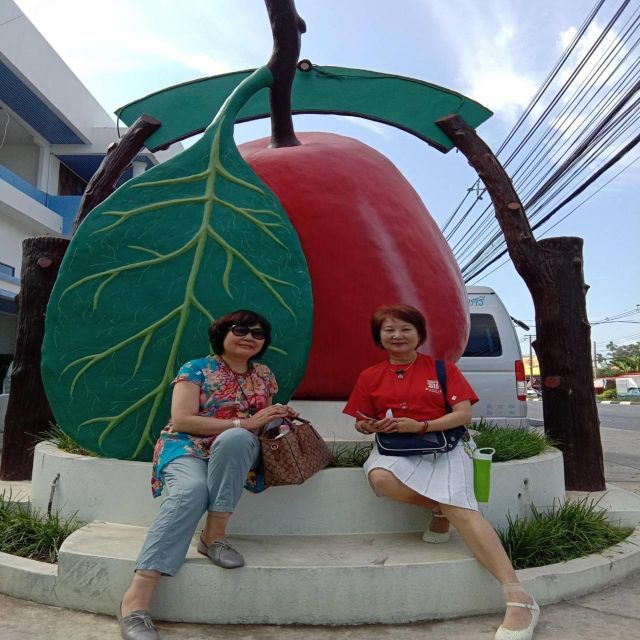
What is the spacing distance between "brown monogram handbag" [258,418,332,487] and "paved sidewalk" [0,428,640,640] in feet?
1.24

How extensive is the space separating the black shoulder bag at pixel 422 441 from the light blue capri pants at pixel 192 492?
0.45 metres

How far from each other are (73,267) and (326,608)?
154 cm

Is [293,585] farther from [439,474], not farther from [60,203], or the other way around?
[60,203]

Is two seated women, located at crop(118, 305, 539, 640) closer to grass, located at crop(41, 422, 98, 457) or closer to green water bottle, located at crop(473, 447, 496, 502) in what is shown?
green water bottle, located at crop(473, 447, 496, 502)

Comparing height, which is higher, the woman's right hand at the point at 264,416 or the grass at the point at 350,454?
the woman's right hand at the point at 264,416

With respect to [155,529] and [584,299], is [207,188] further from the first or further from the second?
[584,299]

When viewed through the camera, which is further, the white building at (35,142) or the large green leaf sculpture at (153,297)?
the white building at (35,142)

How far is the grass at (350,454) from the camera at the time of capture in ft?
8.00

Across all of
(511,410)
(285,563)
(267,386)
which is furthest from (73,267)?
(511,410)

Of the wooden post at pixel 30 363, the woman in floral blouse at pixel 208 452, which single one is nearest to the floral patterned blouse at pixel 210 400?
the woman in floral blouse at pixel 208 452

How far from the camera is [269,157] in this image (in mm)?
3072

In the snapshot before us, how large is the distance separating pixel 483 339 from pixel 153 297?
3.87 metres

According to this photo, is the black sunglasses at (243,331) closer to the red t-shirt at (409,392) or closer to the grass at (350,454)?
the red t-shirt at (409,392)

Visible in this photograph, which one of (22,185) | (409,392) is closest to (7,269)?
(22,185)
